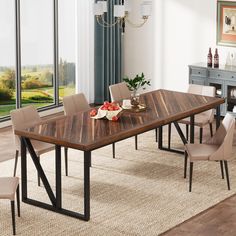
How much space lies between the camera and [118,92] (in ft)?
30.5

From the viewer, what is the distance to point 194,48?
11.0 meters

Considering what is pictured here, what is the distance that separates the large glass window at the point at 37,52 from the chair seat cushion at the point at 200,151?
3.90m

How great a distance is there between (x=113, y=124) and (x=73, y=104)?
1.23 m

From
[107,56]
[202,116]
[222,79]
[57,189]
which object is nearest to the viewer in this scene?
[57,189]

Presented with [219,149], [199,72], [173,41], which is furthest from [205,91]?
[173,41]

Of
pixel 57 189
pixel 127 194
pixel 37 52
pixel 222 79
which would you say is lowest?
pixel 127 194

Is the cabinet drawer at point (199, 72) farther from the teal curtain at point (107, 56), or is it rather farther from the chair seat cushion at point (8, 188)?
the chair seat cushion at point (8, 188)

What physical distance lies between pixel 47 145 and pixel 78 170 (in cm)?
62

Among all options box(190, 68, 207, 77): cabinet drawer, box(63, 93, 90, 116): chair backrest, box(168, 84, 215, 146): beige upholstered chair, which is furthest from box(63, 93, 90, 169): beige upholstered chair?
box(190, 68, 207, 77): cabinet drawer

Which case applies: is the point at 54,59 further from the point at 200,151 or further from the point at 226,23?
the point at 200,151

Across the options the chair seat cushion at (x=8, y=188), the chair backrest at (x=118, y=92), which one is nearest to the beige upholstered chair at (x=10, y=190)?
the chair seat cushion at (x=8, y=188)

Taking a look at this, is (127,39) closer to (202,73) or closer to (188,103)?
(202,73)

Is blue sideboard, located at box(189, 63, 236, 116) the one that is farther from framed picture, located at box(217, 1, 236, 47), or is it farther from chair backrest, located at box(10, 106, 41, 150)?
chair backrest, located at box(10, 106, 41, 150)

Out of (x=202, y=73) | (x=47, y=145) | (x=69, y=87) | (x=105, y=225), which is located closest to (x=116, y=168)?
(x=47, y=145)
